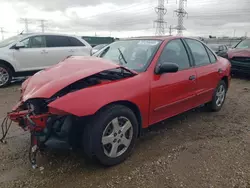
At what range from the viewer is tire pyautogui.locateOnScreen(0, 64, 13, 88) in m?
6.79

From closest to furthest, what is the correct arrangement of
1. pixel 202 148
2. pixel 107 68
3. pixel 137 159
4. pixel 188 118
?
pixel 107 68 → pixel 137 159 → pixel 202 148 → pixel 188 118

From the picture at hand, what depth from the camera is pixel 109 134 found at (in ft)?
8.55

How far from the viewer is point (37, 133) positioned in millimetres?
2404

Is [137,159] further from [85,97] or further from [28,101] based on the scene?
[28,101]

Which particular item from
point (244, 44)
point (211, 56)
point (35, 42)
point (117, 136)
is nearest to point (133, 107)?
point (117, 136)

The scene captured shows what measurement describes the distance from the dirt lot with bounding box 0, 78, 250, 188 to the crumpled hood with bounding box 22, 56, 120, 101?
859 millimetres

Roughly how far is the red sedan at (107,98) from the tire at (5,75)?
448cm

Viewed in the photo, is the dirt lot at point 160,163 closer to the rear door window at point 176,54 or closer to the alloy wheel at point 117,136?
the alloy wheel at point 117,136

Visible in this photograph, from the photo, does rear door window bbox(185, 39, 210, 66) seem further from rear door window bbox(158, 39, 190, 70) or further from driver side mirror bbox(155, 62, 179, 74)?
driver side mirror bbox(155, 62, 179, 74)

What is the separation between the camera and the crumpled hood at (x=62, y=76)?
2.40 meters

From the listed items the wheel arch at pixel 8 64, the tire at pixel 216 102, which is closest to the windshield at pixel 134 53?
the tire at pixel 216 102

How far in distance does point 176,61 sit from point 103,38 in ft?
104

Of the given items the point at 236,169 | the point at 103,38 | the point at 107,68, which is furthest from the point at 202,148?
the point at 103,38

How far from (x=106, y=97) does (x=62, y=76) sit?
1.90 ft
